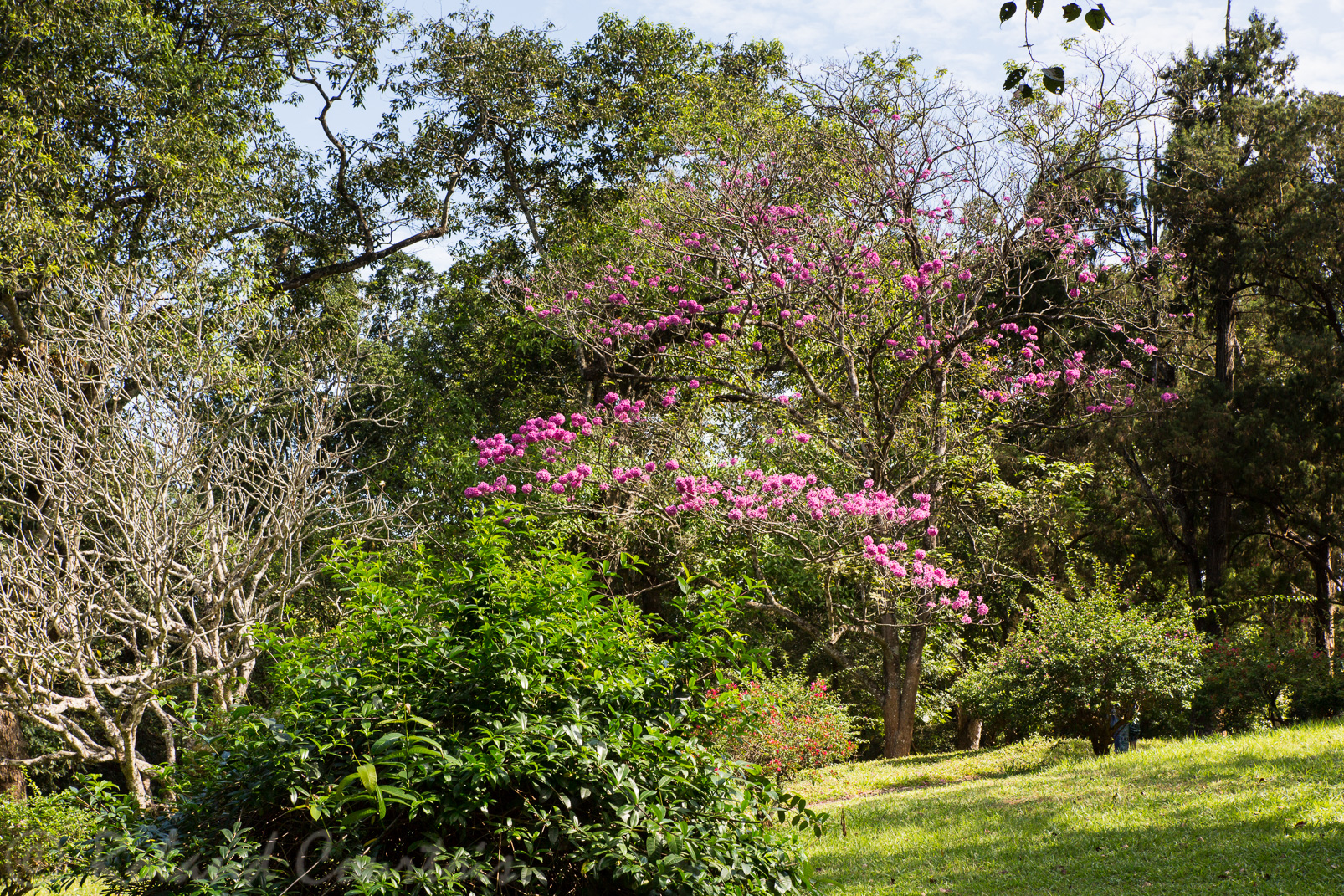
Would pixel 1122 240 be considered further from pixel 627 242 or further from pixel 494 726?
pixel 494 726

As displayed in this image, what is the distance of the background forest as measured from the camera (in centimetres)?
296

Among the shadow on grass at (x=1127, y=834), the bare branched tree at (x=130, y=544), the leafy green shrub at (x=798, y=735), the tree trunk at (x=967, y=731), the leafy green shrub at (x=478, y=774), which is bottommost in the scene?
the tree trunk at (x=967, y=731)

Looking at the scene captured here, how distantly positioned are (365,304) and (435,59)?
16.9 ft

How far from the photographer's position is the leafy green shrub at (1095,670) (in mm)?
9508

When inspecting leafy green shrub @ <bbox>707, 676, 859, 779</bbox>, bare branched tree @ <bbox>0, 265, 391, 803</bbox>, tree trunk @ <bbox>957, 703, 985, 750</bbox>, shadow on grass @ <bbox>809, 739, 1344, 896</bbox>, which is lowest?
tree trunk @ <bbox>957, 703, 985, 750</bbox>

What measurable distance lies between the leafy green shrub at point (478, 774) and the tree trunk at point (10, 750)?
35.9 feet

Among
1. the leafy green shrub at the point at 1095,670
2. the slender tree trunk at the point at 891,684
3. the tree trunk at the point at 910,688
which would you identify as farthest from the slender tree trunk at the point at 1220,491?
the leafy green shrub at the point at 1095,670

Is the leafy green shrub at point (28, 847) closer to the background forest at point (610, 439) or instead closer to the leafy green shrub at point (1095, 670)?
the background forest at point (610, 439)

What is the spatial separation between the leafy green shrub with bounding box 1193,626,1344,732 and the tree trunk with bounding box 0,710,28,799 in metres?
14.3

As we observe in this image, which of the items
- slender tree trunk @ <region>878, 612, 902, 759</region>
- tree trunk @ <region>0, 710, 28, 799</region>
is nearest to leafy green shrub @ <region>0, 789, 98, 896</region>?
tree trunk @ <region>0, 710, 28, 799</region>

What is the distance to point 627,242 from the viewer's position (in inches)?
595

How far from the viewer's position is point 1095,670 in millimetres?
9609

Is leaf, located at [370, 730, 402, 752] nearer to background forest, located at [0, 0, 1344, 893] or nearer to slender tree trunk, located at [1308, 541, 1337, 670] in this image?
background forest, located at [0, 0, 1344, 893]

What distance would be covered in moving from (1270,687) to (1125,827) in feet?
17.4
